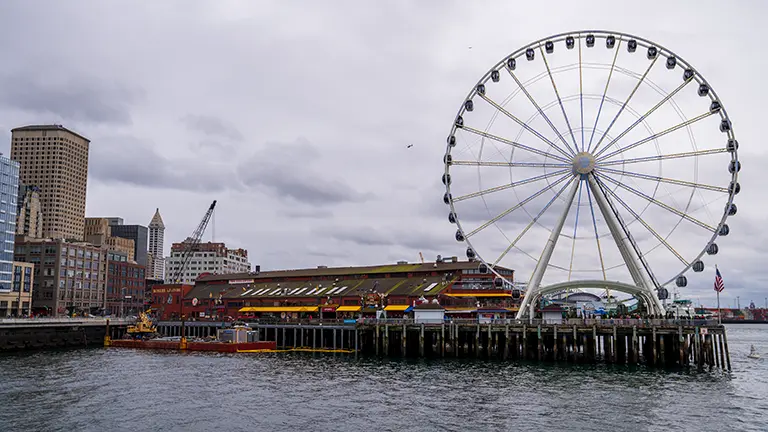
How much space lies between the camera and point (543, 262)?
256 feet

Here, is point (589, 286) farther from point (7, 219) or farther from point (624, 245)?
point (7, 219)

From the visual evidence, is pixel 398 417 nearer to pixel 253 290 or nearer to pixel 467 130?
pixel 467 130

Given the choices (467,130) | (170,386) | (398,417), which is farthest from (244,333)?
(398,417)

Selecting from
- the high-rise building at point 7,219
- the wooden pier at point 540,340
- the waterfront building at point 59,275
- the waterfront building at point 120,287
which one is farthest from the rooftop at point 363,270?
the waterfront building at point 120,287

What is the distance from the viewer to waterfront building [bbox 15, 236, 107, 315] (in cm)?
16562

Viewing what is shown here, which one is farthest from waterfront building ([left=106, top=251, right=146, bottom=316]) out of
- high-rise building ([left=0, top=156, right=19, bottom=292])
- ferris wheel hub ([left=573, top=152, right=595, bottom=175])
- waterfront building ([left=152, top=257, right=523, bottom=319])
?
ferris wheel hub ([left=573, top=152, right=595, bottom=175])

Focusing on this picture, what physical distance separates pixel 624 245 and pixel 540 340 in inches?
562

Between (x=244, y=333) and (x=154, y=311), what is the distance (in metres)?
53.7

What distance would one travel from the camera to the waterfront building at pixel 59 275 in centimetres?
16562

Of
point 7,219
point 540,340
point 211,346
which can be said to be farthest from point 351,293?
point 7,219

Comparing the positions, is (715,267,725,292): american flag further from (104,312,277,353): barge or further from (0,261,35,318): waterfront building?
(0,261,35,318): waterfront building

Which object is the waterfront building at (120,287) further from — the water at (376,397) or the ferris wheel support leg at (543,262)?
the ferris wheel support leg at (543,262)

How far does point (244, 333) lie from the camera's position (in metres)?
97.4

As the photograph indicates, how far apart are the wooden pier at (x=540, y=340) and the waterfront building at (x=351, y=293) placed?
296 inches
